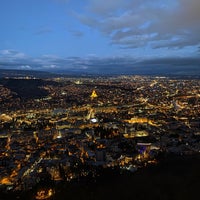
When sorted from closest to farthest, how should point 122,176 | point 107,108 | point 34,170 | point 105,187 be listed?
point 105,187, point 122,176, point 34,170, point 107,108

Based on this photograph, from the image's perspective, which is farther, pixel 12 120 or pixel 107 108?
pixel 107 108

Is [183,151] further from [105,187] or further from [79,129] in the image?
[79,129]

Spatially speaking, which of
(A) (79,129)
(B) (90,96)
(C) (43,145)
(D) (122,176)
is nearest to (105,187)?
(D) (122,176)

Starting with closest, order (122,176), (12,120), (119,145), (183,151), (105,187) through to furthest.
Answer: (105,187) → (122,176) → (183,151) → (119,145) → (12,120)

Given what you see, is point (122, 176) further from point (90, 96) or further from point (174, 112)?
point (90, 96)

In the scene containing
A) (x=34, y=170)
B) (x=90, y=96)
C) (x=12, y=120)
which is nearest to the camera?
(x=34, y=170)

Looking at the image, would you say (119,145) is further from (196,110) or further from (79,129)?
(196,110)

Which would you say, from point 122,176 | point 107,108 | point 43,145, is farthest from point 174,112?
point 122,176

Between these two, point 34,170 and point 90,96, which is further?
point 90,96

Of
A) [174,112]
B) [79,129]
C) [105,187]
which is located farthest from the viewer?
[174,112]
